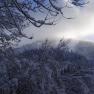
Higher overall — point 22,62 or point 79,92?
point 22,62

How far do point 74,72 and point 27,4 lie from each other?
25.7 metres

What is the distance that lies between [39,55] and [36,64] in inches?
97.7

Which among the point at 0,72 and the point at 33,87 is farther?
the point at 33,87

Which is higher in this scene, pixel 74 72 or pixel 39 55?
pixel 39 55

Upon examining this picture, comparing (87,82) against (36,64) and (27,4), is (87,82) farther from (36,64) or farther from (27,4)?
(27,4)

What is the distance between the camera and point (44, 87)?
22359 mm

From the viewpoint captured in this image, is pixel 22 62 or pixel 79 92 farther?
pixel 79 92

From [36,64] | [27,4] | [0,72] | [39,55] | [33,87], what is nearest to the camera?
[27,4]

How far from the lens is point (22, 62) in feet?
78.4

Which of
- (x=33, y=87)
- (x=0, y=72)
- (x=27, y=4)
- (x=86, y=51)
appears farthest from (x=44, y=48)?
(x=86, y=51)

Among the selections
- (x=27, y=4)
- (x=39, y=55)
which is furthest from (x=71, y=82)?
(x=27, y=4)

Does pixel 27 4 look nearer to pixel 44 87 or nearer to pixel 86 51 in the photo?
pixel 44 87

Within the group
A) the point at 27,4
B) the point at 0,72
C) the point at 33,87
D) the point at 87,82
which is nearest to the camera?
the point at 27,4

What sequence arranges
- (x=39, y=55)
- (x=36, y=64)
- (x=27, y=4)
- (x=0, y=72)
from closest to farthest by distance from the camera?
(x=27, y=4) → (x=0, y=72) → (x=36, y=64) → (x=39, y=55)
